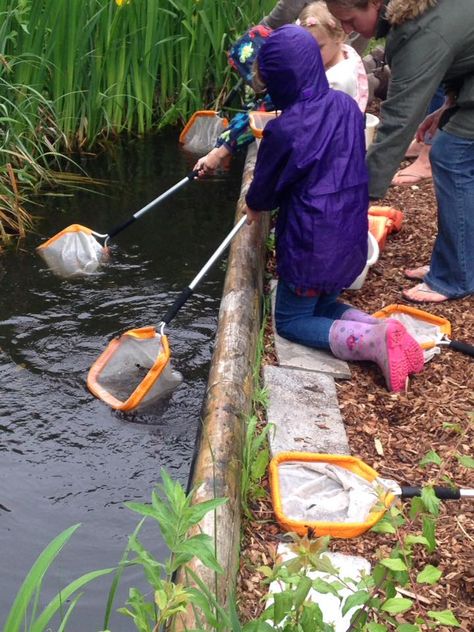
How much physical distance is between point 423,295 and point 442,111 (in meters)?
0.84

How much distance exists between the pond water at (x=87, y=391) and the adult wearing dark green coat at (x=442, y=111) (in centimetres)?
116

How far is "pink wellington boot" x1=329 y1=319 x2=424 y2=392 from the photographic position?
130 inches

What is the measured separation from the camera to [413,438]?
3086 mm

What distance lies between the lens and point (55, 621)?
265 centimetres

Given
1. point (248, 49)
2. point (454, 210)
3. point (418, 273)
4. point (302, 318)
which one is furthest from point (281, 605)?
point (248, 49)

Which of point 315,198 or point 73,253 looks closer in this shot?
point 315,198

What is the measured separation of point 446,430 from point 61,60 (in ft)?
12.8

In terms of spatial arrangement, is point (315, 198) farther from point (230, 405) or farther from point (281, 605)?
point (281, 605)

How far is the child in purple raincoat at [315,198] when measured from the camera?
3320 millimetres

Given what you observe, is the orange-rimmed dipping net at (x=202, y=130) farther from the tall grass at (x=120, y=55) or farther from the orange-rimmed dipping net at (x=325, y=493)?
the orange-rimmed dipping net at (x=325, y=493)

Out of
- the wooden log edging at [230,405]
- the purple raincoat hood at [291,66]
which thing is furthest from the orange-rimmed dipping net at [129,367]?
the purple raincoat hood at [291,66]

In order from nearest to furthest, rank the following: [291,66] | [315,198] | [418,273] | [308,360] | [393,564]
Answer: [393,564]
[291,66]
[315,198]
[308,360]
[418,273]

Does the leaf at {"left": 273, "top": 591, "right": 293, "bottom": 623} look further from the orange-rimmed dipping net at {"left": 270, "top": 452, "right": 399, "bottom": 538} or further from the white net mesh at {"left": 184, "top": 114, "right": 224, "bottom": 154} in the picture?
the white net mesh at {"left": 184, "top": 114, "right": 224, "bottom": 154}

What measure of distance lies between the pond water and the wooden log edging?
1.42 feet
